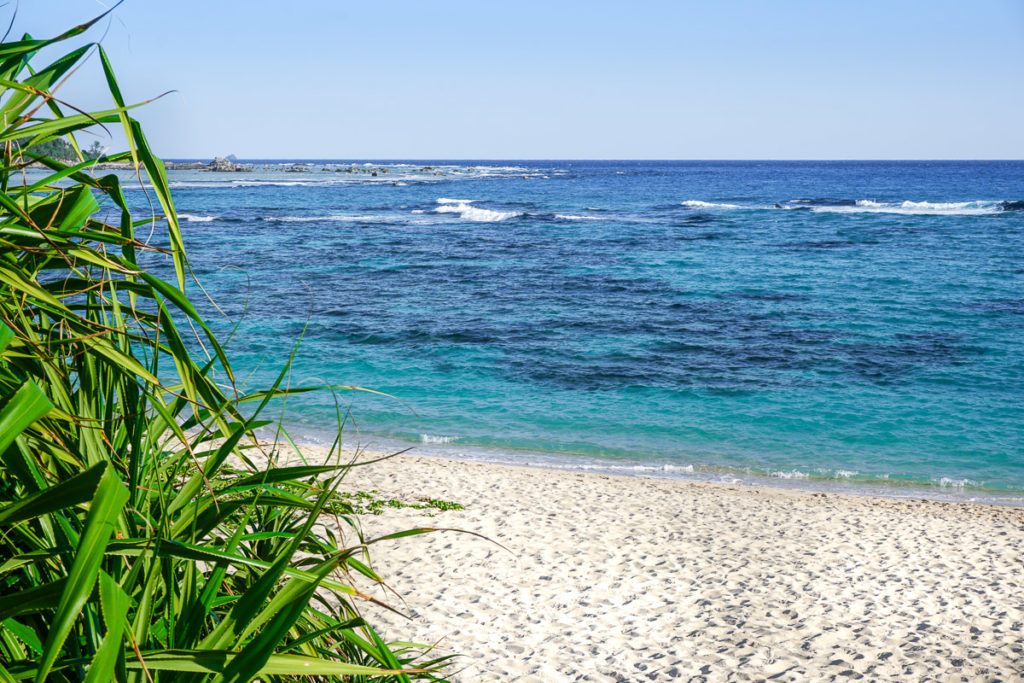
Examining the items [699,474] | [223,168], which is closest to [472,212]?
[699,474]

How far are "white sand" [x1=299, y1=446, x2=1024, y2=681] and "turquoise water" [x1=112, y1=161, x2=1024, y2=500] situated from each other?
2.29 meters

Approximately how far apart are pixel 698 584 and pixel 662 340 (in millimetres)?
11876

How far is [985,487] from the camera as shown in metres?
10.9

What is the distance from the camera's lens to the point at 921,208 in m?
52.2

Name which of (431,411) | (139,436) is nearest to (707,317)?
(431,411)

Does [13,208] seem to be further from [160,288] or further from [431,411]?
[431,411]

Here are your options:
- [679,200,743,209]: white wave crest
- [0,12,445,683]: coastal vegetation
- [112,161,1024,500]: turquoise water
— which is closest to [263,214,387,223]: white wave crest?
[112,161,1024,500]: turquoise water

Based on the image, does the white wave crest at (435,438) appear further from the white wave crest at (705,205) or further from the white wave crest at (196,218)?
the white wave crest at (705,205)

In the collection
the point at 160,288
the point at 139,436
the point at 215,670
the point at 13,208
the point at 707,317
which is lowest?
the point at 707,317

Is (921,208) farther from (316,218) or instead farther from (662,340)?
(662,340)

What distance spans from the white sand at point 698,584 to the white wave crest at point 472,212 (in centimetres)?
3620

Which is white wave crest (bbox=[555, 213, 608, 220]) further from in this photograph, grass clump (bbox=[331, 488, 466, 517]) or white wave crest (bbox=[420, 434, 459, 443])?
grass clump (bbox=[331, 488, 466, 517])

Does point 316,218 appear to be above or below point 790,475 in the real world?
above

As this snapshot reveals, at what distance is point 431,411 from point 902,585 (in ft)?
28.0
